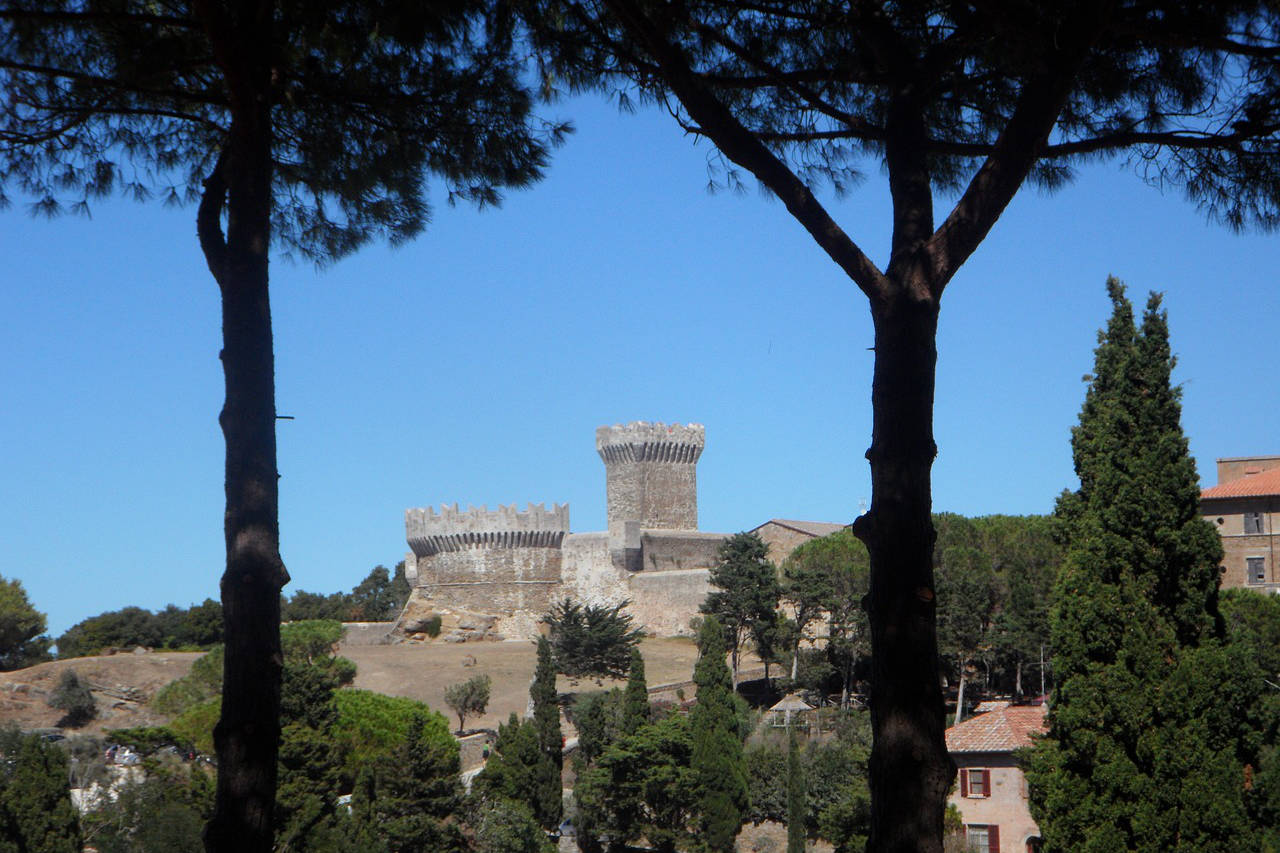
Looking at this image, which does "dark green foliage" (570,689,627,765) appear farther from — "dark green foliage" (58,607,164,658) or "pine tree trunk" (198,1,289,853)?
"dark green foliage" (58,607,164,658)

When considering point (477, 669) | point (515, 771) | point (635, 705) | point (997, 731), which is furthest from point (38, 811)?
point (477, 669)

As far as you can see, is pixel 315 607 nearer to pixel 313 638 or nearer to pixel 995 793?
pixel 313 638

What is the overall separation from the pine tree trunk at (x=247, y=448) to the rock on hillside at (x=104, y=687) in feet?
116

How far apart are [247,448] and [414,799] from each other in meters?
19.7

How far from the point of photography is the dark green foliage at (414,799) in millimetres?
23609

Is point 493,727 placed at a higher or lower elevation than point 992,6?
lower

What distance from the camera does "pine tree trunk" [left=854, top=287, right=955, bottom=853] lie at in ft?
15.9

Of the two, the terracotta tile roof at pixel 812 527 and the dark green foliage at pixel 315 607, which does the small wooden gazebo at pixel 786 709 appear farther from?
the dark green foliage at pixel 315 607

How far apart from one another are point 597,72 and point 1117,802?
32.6 ft

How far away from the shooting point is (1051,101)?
19.0 ft

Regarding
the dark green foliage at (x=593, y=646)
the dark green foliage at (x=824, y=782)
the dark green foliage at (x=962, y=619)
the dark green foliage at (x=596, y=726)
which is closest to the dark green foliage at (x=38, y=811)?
the dark green foliage at (x=596, y=726)

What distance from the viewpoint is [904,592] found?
16.7 feet

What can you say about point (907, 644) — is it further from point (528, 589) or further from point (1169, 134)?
point (528, 589)

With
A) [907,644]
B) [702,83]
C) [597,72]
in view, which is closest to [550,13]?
[597,72]
